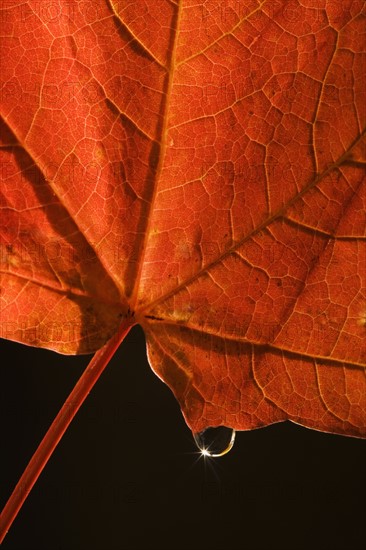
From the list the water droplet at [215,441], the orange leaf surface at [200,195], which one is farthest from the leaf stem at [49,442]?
the water droplet at [215,441]

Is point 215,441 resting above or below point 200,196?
below

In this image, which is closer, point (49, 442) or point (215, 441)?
point (49, 442)

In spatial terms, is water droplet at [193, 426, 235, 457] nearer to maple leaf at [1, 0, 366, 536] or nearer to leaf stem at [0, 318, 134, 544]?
maple leaf at [1, 0, 366, 536]

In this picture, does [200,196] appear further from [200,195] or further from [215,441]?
[215,441]

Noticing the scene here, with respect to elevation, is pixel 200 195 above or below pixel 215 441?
above

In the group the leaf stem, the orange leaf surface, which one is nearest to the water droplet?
the orange leaf surface

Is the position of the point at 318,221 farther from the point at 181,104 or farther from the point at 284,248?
the point at 181,104

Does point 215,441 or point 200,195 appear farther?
point 215,441

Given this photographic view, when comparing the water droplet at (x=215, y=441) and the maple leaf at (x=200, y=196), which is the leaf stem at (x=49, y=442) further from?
the water droplet at (x=215, y=441)

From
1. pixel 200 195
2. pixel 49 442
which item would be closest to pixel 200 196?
pixel 200 195
